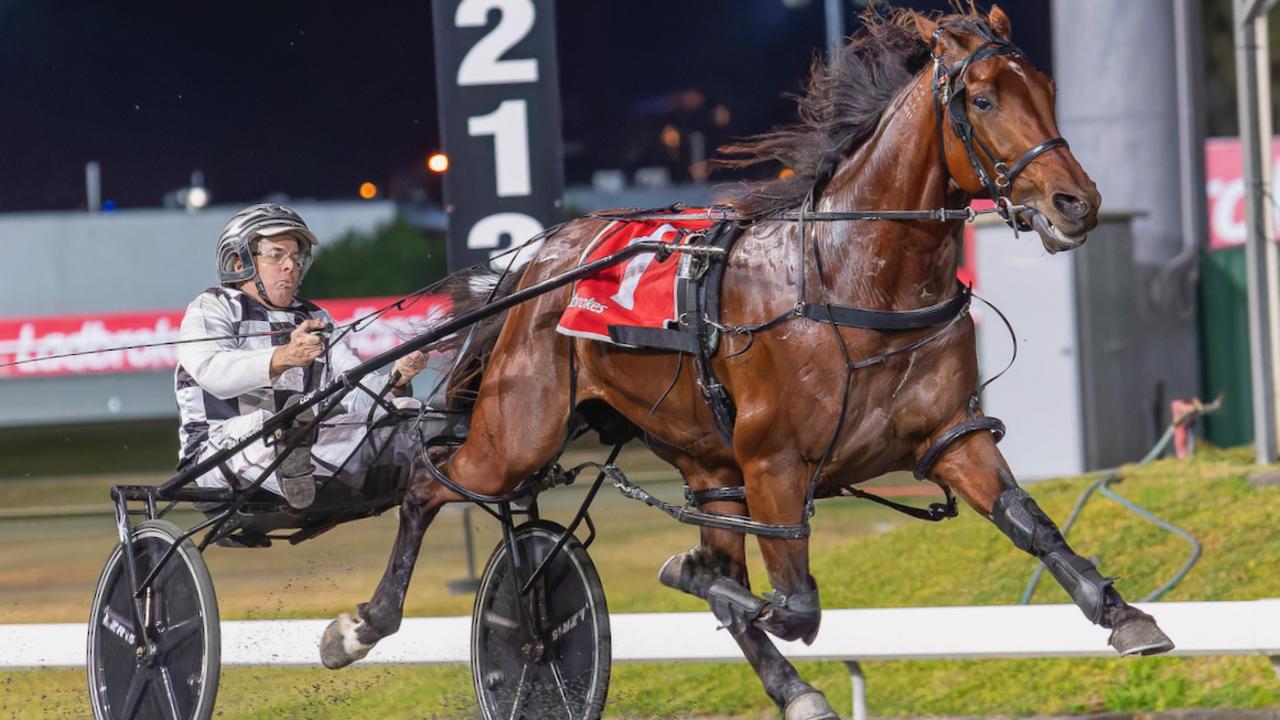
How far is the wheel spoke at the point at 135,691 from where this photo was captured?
14.7ft

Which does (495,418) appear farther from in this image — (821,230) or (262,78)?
(262,78)

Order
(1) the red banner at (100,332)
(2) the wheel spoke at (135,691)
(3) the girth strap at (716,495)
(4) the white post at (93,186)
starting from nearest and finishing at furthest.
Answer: (3) the girth strap at (716,495)
(2) the wheel spoke at (135,691)
(1) the red banner at (100,332)
(4) the white post at (93,186)

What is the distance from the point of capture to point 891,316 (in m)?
3.69

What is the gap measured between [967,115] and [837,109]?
539 mm

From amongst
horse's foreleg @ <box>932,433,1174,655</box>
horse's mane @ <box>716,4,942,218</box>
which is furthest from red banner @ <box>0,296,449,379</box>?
horse's foreleg @ <box>932,433,1174,655</box>

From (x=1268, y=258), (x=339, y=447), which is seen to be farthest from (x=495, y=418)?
(x=1268, y=258)

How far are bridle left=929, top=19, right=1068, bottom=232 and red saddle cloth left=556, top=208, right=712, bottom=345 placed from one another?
78 centimetres

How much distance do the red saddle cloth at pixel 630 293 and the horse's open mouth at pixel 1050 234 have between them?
97 centimetres

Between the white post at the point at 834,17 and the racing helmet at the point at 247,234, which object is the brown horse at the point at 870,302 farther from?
the white post at the point at 834,17

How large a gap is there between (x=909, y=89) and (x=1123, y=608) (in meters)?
1.33

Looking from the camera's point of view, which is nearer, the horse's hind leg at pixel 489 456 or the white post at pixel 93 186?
the horse's hind leg at pixel 489 456

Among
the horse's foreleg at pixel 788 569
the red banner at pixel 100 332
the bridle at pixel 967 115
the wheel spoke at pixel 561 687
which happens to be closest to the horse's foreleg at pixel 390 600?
the wheel spoke at pixel 561 687

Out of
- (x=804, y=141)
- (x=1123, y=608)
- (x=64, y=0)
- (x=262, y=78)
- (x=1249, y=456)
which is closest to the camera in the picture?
(x=1123, y=608)

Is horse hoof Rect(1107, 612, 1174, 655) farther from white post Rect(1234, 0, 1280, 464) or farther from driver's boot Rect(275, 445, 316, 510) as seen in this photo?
white post Rect(1234, 0, 1280, 464)
